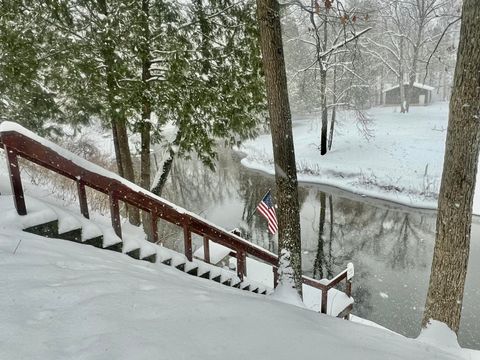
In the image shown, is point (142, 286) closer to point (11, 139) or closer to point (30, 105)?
point (11, 139)

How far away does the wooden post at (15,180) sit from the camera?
3.70 metres

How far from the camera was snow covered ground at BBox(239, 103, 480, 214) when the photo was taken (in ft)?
66.1

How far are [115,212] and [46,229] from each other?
803 mm

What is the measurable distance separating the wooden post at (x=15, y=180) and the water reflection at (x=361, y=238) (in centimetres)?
934

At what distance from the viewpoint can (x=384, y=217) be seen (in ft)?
56.5

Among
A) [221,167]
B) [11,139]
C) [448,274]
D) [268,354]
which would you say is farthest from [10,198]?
[221,167]

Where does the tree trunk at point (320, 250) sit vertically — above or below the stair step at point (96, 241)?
below

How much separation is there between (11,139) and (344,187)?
2029cm

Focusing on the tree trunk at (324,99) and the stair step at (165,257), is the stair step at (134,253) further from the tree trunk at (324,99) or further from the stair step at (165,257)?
the tree trunk at (324,99)

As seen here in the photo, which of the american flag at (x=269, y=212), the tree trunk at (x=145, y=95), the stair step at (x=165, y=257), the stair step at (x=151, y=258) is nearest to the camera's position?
the stair step at (x=165, y=257)

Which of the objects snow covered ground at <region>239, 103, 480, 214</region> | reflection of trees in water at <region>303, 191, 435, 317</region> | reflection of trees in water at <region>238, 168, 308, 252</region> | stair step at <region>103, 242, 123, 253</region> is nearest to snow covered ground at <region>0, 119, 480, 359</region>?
stair step at <region>103, 242, 123, 253</region>

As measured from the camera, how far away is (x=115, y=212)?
4449mm

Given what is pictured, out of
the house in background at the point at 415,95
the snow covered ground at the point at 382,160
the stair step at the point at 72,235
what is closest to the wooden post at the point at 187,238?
the stair step at the point at 72,235

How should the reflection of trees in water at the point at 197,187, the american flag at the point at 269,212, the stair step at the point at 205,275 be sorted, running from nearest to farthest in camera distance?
the stair step at the point at 205,275, the american flag at the point at 269,212, the reflection of trees in water at the point at 197,187
